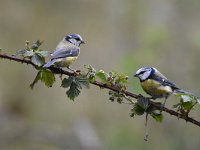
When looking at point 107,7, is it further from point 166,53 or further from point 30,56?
point 30,56

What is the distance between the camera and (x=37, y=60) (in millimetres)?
2727

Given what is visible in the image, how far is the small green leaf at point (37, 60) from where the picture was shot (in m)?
2.71

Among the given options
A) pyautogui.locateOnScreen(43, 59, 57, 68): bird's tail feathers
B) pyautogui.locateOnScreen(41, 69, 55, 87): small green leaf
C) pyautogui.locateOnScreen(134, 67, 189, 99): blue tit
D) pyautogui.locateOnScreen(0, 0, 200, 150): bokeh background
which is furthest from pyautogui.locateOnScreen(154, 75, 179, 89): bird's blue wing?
pyautogui.locateOnScreen(0, 0, 200, 150): bokeh background

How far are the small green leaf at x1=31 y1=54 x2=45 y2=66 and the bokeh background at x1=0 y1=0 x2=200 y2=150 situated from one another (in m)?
6.98

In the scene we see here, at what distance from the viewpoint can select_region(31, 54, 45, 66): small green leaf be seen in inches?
107

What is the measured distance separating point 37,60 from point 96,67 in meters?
7.60

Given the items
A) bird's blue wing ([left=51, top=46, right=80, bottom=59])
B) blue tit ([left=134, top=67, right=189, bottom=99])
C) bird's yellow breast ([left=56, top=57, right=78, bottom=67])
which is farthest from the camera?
bird's blue wing ([left=51, top=46, right=80, bottom=59])

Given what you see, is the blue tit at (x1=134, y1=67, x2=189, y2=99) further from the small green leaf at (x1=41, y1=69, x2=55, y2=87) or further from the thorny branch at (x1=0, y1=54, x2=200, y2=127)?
the small green leaf at (x1=41, y1=69, x2=55, y2=87)

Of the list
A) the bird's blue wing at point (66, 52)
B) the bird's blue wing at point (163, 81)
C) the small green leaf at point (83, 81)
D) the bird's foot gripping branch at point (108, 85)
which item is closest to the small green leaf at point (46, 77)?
the bird's foot gripping branch at point (108, 85)

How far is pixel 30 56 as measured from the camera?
276 cm

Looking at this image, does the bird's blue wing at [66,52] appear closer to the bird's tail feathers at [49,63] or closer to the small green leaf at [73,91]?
the bird's tail feathers at [49,63]

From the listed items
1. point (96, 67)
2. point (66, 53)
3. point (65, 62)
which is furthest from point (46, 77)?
point (96, 67)

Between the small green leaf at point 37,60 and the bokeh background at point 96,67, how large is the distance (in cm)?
698

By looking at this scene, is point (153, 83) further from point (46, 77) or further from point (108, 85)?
point (46, 77)
